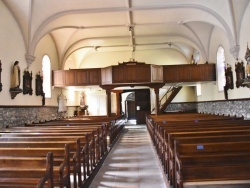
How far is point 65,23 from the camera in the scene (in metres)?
12.3

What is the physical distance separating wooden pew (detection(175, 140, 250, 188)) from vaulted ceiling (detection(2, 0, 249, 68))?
7.44 meters

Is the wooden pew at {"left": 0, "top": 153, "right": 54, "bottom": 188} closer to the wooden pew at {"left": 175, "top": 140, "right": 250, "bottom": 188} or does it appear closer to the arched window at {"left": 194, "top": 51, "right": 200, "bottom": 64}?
the wooden pew at {"left": 175, "top": 140, "right": 250, "bottom": 188}

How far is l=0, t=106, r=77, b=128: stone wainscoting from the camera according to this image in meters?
8.96

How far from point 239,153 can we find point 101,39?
13.0 m

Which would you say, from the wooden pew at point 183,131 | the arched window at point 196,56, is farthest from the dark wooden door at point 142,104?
the wooden pew at point 183,131

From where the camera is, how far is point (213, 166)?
385 centimetres

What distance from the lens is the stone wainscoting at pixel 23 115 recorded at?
896 cm

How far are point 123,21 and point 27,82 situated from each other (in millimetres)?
5691

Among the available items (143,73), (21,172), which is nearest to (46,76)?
(143,73)

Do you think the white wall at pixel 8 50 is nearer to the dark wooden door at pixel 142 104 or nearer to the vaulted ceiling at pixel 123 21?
the vaulted ceiling at pixel 123 21

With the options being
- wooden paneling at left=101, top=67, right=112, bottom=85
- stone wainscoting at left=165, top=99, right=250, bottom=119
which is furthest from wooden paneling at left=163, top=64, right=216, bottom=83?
wooden paneling at left=101, top=67, right=112, bottom=85

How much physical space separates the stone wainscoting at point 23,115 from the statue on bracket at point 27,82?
755 millimetres

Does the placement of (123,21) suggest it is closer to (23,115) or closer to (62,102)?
(62,102)

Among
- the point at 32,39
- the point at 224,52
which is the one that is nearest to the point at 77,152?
the point at 32,39
